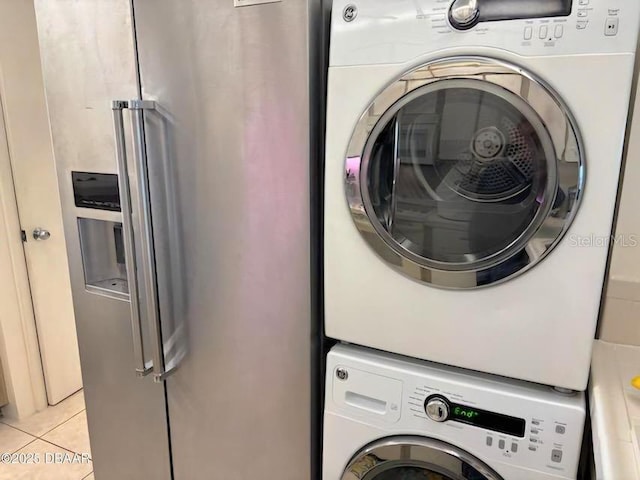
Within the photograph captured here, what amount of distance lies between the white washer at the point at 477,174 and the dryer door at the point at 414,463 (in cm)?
21

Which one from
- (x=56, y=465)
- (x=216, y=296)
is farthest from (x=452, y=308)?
(x=56, y=465)

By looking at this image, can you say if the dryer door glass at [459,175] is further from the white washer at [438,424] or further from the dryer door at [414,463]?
the dryer door at [414,463]

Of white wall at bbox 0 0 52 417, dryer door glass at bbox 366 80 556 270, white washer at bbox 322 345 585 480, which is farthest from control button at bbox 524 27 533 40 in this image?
white wall at bbox 0 0 52 417

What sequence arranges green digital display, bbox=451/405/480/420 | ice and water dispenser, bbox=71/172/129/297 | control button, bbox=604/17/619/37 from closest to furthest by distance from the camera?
control button, bbox=604/17/619/37 → green digital display, bbox=451/405/480/420 → ice and water dispenser, bbox=71/172/129/297

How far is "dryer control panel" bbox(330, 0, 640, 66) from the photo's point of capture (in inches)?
32.5

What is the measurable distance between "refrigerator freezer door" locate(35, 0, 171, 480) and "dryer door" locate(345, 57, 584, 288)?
736mm

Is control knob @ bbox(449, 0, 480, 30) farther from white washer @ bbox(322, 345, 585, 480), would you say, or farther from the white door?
the white door

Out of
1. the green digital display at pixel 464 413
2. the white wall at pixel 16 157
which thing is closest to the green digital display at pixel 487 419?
the green digital display at pixel 464 413

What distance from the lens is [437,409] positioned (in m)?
1.07

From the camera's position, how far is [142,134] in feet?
4.12

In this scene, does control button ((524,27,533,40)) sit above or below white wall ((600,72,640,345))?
above

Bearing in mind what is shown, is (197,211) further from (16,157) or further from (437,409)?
(16,157)

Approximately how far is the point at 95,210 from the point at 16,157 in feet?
3.48

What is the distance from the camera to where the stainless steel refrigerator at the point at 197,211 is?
1124 mm
